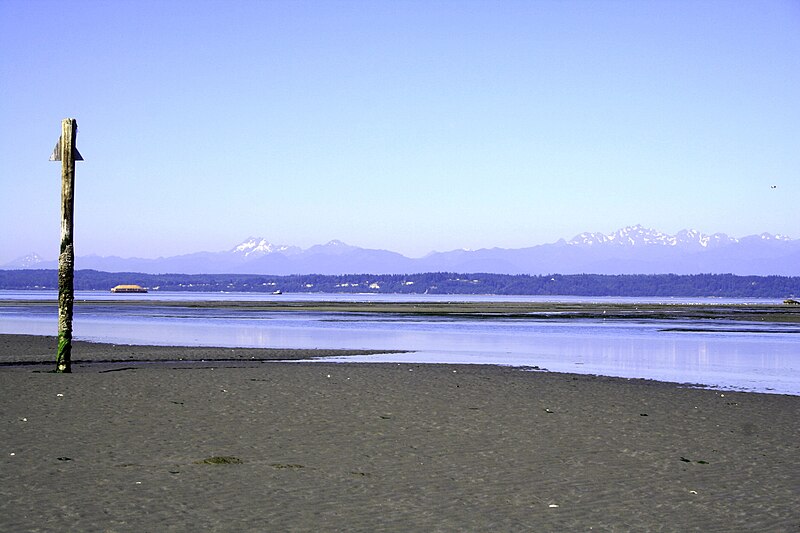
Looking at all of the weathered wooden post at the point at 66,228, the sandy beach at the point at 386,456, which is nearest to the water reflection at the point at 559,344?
the sandy beach at the point at 386,456

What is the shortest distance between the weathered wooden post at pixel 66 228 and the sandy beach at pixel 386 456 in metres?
1.16

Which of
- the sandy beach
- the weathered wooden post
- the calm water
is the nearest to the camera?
the sandy beach

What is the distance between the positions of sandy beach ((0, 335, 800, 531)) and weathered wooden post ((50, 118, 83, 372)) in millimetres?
1156

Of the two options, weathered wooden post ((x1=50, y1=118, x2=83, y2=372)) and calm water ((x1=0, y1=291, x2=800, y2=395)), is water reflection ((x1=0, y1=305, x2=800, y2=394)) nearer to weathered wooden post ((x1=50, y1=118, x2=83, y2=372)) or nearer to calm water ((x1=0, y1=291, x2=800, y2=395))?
calm water ((x1=0, y1=291, x2=800, y2=395))

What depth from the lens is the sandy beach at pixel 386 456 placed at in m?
10.4

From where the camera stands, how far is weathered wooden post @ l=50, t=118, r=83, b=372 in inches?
1009

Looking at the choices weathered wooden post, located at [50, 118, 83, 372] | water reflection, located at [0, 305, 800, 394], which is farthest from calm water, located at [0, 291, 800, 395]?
weathered wooden post, located at [50, 118, 83, 372]

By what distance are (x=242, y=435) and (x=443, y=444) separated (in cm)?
325

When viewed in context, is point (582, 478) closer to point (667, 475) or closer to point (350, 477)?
point (667, 475)

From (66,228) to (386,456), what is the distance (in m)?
14.9

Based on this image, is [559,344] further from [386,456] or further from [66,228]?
[386,456]

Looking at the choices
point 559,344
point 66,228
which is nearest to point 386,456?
point 66,228

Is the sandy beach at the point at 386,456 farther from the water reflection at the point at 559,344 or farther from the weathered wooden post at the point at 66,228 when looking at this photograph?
the water reflection at the point at 559,344

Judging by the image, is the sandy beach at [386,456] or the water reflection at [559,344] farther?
the water reflection at [559,344]
